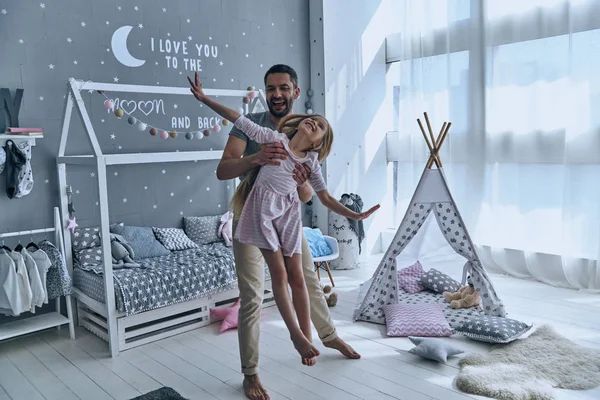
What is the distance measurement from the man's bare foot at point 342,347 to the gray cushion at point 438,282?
4.08ft

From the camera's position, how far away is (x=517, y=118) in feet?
14.2

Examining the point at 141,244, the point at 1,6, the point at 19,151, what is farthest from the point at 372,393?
the point at 1,6

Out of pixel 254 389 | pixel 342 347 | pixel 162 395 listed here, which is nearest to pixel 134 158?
pixel 162 395

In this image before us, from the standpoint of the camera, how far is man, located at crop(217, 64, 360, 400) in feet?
7.00

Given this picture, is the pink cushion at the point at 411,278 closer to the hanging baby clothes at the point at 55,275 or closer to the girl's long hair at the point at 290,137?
the girl's long hair at the point at 290,137

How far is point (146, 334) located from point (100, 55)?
1.90 m

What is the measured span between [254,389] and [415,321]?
1196 mm

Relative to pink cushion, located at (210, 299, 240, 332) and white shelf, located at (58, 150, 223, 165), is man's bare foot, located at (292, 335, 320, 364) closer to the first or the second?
pink cushion, located at (210, 299, 240, 332)

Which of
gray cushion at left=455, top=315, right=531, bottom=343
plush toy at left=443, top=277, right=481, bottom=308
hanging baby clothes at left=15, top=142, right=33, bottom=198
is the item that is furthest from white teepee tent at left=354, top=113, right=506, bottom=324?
hanging baby clothes at left=15, top=142, right=33, bottom=198

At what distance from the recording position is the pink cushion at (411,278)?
3984 millimetres

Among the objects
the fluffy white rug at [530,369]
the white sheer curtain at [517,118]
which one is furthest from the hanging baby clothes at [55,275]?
the white sheer curtain at [517,118]

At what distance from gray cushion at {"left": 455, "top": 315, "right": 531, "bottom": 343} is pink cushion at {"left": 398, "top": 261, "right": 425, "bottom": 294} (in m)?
0.82

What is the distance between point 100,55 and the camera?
3703 mm

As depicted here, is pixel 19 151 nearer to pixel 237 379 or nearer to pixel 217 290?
pixel 217 290
